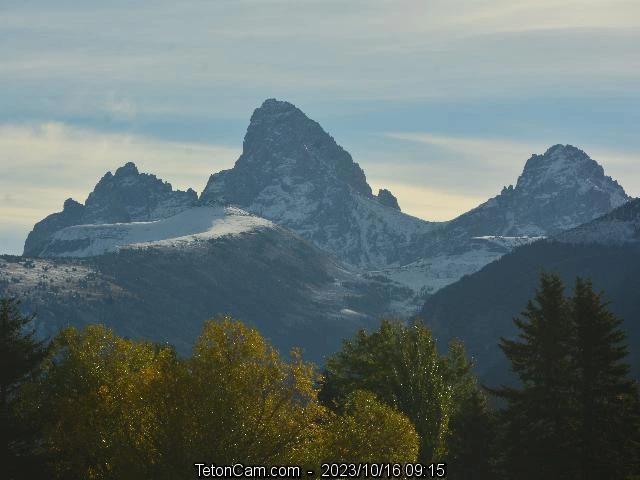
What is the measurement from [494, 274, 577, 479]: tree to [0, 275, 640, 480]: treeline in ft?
0.32

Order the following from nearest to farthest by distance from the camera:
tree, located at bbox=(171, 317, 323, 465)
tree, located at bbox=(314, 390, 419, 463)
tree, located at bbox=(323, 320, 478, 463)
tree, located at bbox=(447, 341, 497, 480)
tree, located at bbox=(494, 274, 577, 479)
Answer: tree, located at bbox=(171, 317, 323, 465) → tree, located at bbox=(314, 390, 419, 463) → tree, located at bbox=(494, 274, 577, 479) → tree, located at bbox=(323, 320, 478, 463) → tree, located at bbox=(447, 341, 497, 480)

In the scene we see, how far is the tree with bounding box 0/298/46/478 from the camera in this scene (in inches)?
2640

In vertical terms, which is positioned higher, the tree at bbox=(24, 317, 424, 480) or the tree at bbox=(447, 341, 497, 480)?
the tree at bbox=(24, 317, 424, 480)

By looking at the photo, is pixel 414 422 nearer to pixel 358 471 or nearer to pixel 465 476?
pixel 465 476

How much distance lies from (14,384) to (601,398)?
39718mm

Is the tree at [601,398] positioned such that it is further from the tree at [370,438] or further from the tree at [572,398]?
the tree at [370,438]

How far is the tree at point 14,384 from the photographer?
67.1 meters

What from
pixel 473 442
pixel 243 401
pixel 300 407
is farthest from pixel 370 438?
pixel 473 442

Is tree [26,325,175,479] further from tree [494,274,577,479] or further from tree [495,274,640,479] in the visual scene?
tree [495,274,640,479]

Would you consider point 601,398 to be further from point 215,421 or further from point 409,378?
point 215,421

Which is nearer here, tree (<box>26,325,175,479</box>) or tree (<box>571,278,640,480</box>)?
tree (<box>26,325,175,479</box>)

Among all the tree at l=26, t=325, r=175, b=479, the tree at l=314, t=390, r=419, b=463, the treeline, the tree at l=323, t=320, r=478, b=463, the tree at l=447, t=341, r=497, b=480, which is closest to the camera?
the treeline

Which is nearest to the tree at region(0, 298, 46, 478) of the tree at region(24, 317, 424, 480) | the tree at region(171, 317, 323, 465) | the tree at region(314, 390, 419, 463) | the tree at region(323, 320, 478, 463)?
the tree at region(24, 317, 424, 480)
